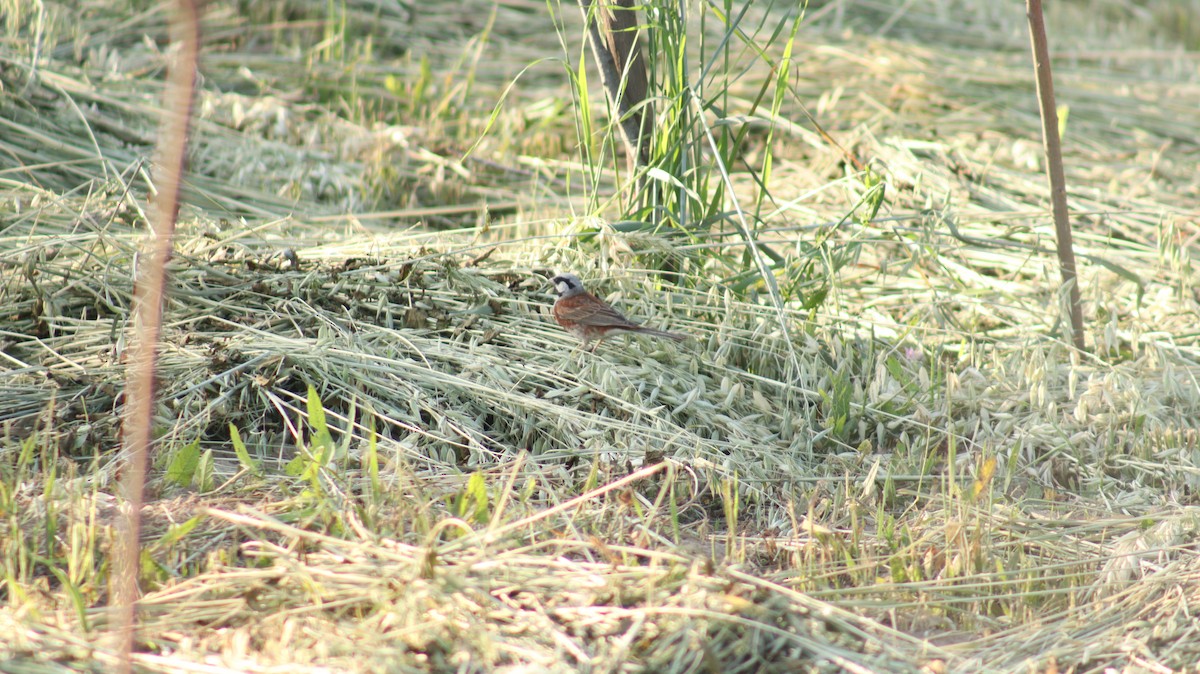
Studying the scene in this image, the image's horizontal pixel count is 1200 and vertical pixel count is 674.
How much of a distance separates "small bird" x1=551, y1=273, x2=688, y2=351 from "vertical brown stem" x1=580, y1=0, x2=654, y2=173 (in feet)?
2.08

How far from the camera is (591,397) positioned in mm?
3316

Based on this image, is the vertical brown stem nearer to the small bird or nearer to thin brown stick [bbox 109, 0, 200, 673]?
the small bird

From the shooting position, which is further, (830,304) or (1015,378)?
(830,304)

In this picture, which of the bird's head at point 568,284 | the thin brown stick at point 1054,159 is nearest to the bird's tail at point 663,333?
the bird's head at point 568,284

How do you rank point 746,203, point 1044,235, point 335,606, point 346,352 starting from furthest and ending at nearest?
point 746,203 → point 1044,235 → point 346,352 → point 335,606

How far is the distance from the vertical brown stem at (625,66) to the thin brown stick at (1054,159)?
54.4 inches

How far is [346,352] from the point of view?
3230 mm

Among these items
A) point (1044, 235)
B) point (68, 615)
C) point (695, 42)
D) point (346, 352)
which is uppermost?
point (695, 42)

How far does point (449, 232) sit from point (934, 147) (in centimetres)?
259

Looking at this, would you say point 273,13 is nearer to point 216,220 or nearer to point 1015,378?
point 216,220

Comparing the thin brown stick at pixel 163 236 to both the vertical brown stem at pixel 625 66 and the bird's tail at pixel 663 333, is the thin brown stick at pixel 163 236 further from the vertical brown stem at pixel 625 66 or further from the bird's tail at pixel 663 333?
the vertical brown stem at pixel 625 66

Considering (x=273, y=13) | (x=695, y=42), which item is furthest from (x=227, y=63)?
(x=695, y=42)

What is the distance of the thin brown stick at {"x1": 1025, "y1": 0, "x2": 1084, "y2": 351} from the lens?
142 inches

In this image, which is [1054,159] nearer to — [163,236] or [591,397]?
[591,397]
